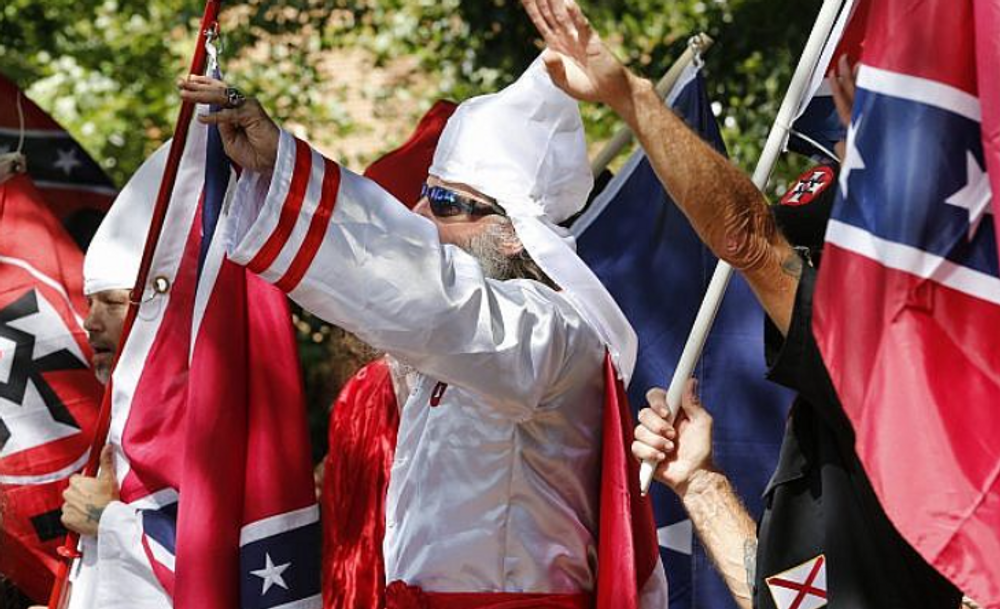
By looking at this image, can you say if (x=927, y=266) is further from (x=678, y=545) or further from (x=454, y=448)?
(x=678, y=545)

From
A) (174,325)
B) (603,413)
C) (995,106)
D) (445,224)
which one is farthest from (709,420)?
(174,325)

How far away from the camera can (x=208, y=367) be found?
388cm

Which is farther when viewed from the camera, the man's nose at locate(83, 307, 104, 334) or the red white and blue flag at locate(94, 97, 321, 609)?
the man's nose at locate(83, 307, 104, 334)

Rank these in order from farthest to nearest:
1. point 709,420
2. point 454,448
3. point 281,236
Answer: point 454,448 < point 709,420 < point 281,236

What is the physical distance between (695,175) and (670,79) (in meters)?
2.47

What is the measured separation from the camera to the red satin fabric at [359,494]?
3.98 m

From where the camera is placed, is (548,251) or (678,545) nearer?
(548,251)

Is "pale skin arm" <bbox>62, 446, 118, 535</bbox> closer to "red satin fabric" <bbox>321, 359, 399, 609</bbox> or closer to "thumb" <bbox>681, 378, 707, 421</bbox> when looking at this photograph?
"red satin fabric" <bbox>321, 359, 399, 609</bbox>

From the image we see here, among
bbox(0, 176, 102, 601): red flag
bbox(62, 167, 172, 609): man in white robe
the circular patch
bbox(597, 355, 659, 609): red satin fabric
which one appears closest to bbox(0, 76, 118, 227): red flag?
bbox(0, 176, 102, 601): red flag

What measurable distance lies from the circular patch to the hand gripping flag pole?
→ 4.21 feet

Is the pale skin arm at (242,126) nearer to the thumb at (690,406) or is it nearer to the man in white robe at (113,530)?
the thumb at (690,406)

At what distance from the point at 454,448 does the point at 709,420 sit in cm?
54

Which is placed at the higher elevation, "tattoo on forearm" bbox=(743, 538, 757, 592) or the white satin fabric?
the white satin fabric

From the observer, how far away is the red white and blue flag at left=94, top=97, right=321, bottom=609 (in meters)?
3.80
